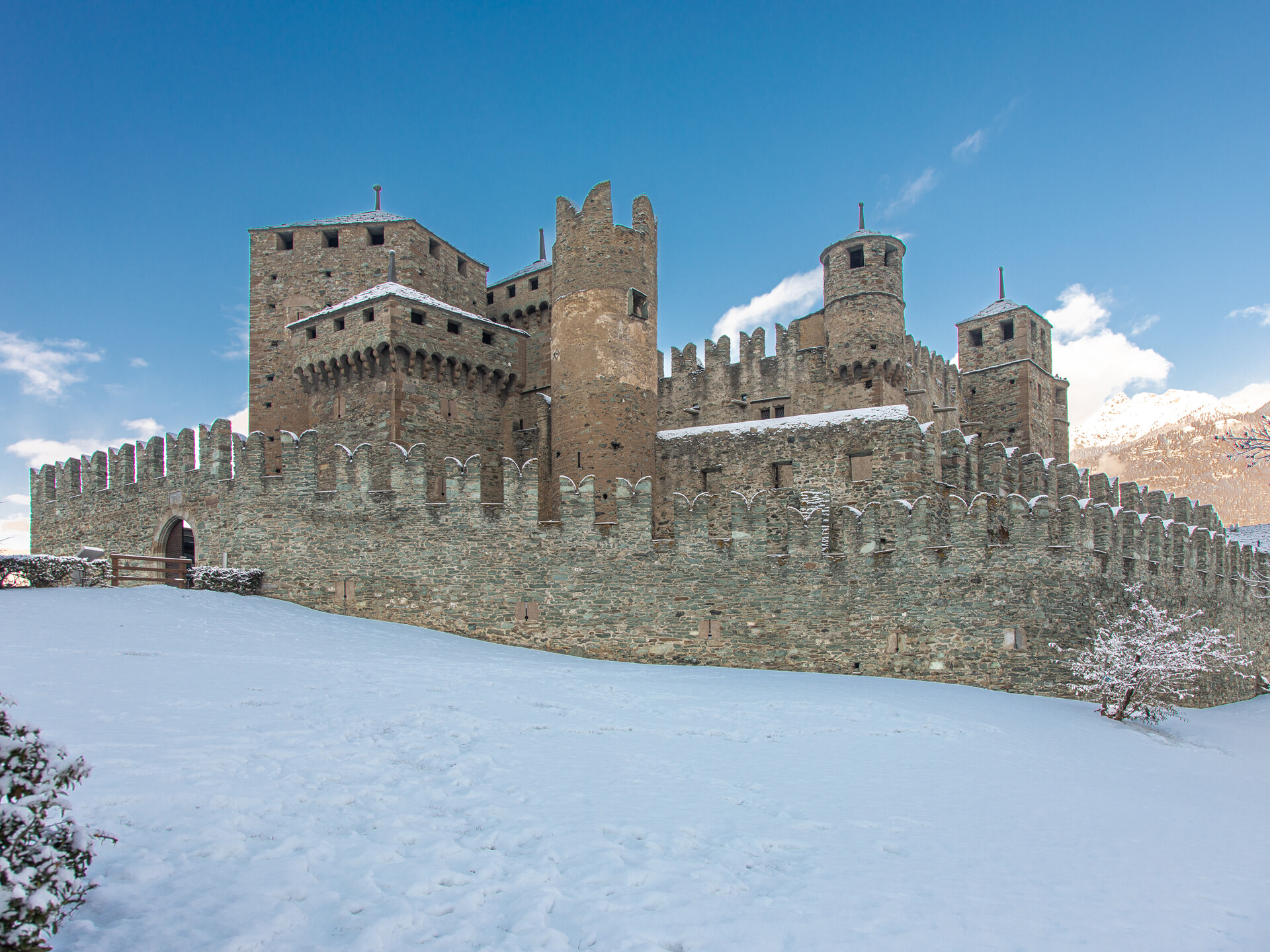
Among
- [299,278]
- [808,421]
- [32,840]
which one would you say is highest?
[299,278]

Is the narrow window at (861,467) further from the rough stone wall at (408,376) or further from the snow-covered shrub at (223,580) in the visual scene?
the snow-covered shrub at (223,580)

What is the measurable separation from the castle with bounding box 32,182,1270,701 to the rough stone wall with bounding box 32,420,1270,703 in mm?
52

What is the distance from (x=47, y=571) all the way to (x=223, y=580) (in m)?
3.36

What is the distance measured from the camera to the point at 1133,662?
12297mm

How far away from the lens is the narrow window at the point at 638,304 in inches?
778

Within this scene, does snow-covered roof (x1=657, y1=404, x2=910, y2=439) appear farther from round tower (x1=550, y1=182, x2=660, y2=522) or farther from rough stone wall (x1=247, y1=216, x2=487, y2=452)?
rough stone wall (x1=247, y1=216, x2=487, y2=452)

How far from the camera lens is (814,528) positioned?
47.6 ft

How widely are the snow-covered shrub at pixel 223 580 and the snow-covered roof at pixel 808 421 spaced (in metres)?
10.7

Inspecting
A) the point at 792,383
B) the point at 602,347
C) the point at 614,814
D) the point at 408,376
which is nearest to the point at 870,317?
the point at 792,383

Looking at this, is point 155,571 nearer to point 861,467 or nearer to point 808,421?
point 808,421

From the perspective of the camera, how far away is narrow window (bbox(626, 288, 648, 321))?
64.8 ft

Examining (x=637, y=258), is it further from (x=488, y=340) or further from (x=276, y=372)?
(x=276, y=372)

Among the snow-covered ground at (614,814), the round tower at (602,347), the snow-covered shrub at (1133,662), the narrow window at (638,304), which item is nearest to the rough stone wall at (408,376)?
the round tower at (602,347)

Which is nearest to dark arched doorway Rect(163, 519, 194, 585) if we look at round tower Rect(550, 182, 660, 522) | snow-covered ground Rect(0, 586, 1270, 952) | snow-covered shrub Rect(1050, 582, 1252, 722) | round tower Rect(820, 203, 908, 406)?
snow-covered ground Rect(0, 586, 1270, 952)
